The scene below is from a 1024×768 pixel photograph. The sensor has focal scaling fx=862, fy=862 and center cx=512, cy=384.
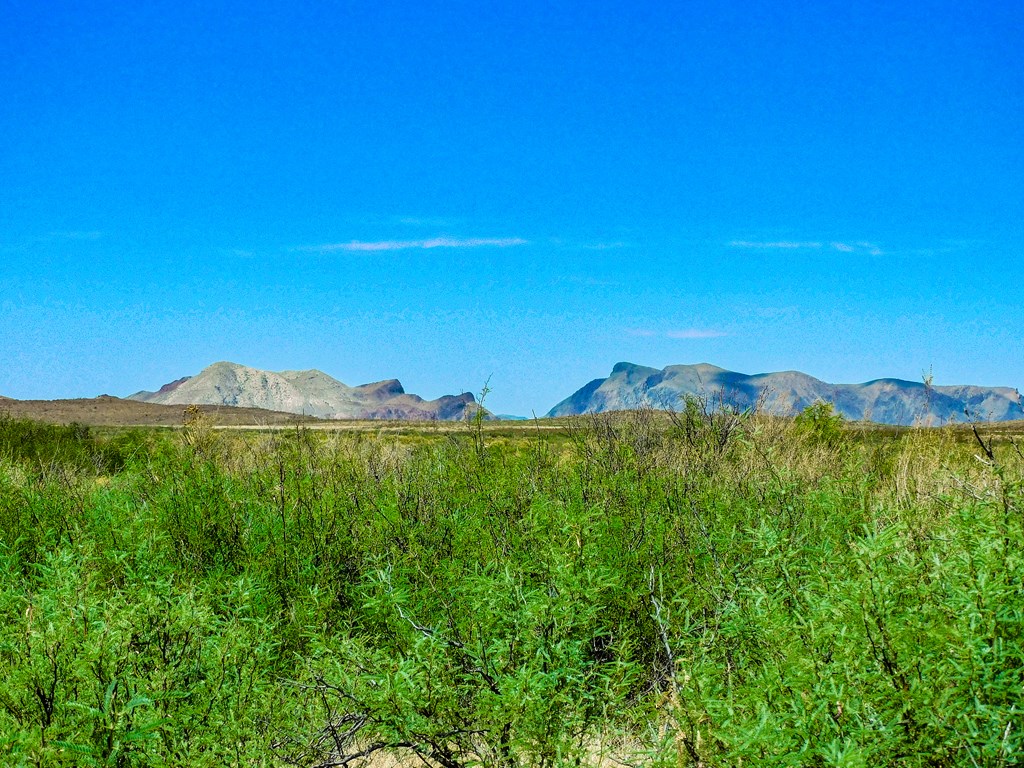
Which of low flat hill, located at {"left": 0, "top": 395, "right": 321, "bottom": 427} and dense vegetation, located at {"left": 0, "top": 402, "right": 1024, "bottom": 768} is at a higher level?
low flat hill, located at {"left": 0, "top": 395, "right": 321, "bottom": 427}

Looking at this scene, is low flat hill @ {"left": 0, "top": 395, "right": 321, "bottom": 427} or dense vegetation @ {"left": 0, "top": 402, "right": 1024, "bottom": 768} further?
low flat hill @ {"left": 0, "top": 395, "right": 321, "bottom": 427}

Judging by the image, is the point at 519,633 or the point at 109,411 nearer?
the point at 519,633

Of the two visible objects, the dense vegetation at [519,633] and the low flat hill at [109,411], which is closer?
the dense vegetation at [519,633]

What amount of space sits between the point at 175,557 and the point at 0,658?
3556mm

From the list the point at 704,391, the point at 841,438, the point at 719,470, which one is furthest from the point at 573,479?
the point at 841,438

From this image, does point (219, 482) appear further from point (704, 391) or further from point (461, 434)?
point (704, 391)

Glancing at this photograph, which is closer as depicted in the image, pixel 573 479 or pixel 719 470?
pixel 573 479

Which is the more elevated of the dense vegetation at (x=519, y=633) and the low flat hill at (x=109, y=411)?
the low flat hill at (x=109, y=411)

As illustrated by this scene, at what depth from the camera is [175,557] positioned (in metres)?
8.09

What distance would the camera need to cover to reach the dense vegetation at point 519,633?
325 centimetres

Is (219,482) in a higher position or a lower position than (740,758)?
higher

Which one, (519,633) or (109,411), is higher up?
(109,411)

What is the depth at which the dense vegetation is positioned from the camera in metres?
3.25

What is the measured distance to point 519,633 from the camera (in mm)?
4512
